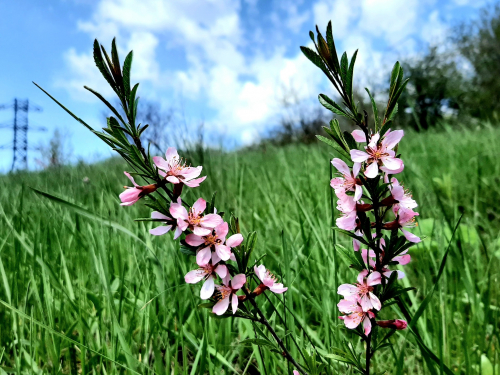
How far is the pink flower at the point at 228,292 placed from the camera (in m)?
0.62

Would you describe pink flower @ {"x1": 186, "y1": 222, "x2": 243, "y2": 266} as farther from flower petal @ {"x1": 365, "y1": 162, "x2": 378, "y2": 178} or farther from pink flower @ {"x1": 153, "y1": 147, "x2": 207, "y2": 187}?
flower petal @ {"x1": 365, "y1": 162, "x2": 378, "y2": 178}

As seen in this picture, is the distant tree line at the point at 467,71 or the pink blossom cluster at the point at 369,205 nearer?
the pink blossom cluster at the point at 369,205

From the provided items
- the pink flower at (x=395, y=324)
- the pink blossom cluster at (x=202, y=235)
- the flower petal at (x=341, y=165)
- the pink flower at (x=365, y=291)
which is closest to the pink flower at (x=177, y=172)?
the pink blossom cluster at (x=202, y=235)

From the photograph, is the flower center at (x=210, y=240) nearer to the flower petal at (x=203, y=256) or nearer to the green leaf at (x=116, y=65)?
the flower petal at (x=203, y=256)

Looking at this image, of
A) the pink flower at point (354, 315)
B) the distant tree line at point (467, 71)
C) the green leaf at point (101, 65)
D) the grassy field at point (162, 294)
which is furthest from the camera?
the distant tree line at point (467, 71)

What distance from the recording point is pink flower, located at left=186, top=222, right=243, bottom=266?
1.98 feet

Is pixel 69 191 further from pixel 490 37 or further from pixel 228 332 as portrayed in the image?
pixel 490 37

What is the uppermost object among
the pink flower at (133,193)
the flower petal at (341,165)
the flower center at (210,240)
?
the flower petal at (341,165)

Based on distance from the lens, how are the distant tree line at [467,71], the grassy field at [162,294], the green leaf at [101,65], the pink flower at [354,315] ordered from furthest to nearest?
the distant tree line at [467,71]
the grassy field at [162,294]
the pink flower at [354,315]
the green leaf at [101,65]

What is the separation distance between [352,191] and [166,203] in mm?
333

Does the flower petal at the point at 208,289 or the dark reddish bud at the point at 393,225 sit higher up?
the dark reddish bud at the point at 393,225

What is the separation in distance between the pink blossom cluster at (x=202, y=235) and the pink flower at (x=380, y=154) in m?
0.23

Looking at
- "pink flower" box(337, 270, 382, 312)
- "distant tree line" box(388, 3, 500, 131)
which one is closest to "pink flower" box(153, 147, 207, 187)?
"pink flower" box(337, 270, 382, 312)

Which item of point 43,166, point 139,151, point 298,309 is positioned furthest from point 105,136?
point 43,166
